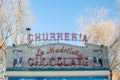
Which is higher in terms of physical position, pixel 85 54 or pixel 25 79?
pixel 85 54

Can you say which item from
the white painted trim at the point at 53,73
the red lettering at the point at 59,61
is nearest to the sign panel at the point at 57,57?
the red lettering at the point at 59,61

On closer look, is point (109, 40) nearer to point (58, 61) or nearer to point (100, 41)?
point (100, 41)

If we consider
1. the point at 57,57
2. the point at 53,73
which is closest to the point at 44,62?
the point at 57,57

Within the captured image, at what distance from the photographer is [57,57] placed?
21.5m

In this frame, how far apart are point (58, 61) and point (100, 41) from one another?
42.4 feet

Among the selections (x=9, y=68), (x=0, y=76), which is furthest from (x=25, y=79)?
(x=0, y=76)

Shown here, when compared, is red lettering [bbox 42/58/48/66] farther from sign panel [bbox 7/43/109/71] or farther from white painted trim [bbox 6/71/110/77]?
white painted trim [bbox 6/71/110/77]

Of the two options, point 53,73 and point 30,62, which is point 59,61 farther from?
point 30,62

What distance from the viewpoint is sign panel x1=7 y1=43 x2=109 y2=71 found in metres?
21.3

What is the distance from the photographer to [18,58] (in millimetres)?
21656

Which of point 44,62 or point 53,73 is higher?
point 44,62

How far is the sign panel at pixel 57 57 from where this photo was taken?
2127 cm

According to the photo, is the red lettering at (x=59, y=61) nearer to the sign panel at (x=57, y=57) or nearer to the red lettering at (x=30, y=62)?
the sign panel at (x=57, y=57)

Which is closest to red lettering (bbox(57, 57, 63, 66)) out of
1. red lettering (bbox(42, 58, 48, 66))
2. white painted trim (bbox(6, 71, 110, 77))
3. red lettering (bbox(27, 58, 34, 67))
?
white painted trim (bbox(6, 71, 110, 77))
